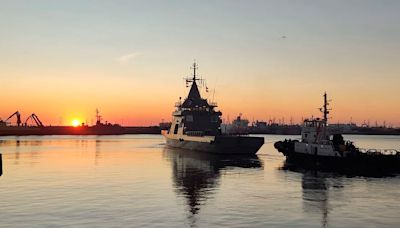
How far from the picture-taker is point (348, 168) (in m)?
60.2

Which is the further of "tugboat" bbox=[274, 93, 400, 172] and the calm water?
"tugboat" bbox=[274, 93, 400, 172]

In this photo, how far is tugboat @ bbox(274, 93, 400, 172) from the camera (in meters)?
59.2

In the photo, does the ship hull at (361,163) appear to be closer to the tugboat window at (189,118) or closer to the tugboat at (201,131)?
the tugboat at (201,131)

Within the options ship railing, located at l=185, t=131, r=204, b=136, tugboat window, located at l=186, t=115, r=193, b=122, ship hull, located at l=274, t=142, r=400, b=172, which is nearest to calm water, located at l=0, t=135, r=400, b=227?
ship hull, located at l=274, t=142, r=400, b=172

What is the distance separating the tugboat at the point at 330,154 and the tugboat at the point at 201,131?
1226 cm

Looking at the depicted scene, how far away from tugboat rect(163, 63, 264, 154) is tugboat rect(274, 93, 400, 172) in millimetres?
12260

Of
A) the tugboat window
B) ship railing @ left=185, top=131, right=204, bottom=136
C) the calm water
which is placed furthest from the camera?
the tugboat window

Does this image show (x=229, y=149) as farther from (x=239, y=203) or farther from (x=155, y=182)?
(x=239, y=203)

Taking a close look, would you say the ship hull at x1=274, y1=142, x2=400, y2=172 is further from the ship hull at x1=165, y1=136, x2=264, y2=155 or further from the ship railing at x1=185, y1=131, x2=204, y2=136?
the ship railing at x1=185, y1=131, x2=204, y2=136

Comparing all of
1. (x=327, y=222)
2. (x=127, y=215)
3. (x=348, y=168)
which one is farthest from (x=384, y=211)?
(x=348, y=168)

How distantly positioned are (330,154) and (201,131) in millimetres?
39446

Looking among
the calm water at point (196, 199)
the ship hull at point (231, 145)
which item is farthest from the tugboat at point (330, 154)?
the ship hull at point (231, 145)

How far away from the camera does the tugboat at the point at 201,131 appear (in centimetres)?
8469

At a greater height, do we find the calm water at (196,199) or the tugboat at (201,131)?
the tugboat at (201,131)
